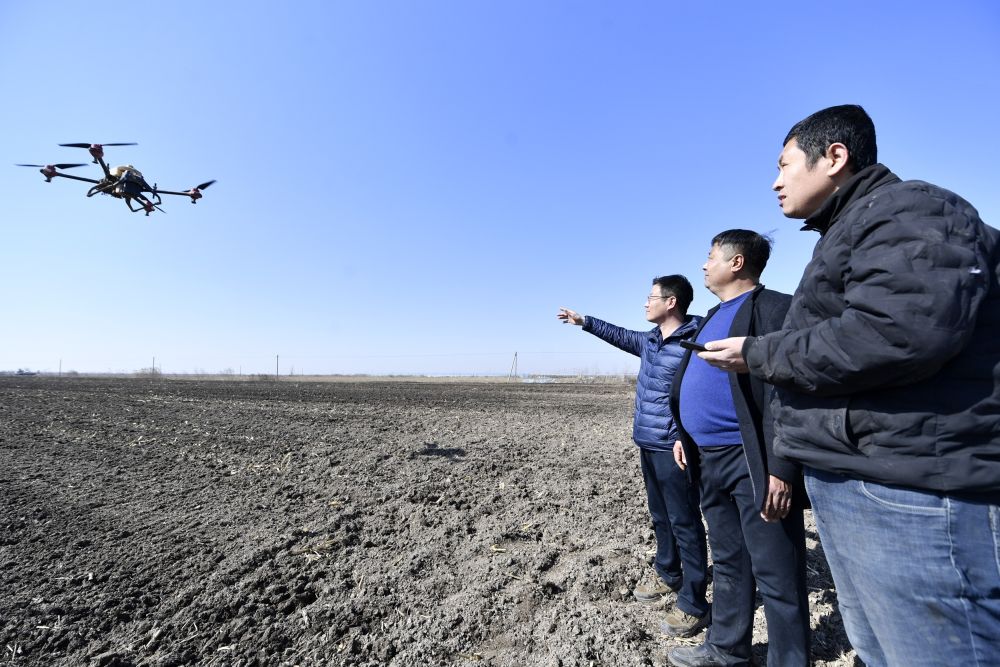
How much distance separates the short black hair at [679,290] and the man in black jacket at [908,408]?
1.76 meters

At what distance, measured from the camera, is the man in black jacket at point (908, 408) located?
1.10 meters

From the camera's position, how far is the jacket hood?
4.64 ft

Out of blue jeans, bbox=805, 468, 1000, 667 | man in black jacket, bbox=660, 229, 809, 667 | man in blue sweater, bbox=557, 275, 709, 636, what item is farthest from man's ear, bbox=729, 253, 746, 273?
blue jeans, bbox=805, 468, 1000, 667

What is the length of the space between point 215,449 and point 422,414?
615 cm

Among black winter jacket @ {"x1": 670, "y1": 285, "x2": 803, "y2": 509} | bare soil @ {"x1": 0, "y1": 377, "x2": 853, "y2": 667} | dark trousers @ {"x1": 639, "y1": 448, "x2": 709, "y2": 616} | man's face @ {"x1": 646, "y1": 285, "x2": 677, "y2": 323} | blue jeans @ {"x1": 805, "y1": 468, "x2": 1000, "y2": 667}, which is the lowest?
bare soil @ {"x1": 0, "y1": 377, "x2": 853, "y2": 667}

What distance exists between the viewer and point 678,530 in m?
2.85

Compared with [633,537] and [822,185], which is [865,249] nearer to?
[822,185]

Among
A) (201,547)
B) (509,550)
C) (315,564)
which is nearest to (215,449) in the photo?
(201,547)

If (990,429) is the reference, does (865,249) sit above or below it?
above

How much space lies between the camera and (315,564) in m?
3.49

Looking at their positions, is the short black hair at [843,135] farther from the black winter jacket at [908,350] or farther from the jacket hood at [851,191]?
the black winter jacket at [908,350]

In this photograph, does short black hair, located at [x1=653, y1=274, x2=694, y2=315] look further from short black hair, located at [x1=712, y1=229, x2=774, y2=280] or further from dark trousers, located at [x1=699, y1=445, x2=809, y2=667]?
dark trousers, located at [x1=699, y1=445, x2=809, y2=667]

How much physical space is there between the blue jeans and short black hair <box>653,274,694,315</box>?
194 cm

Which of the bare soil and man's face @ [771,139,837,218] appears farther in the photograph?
the bare soil
